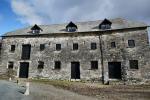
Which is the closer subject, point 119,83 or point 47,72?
point 119,83

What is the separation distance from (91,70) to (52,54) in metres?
7.58

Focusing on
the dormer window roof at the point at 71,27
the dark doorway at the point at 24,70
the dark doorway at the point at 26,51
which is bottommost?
the dark doorway at the point at 24,70

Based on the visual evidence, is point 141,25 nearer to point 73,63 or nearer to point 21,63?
point 73,63

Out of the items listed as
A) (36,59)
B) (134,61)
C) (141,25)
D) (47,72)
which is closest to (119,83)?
(134,61)

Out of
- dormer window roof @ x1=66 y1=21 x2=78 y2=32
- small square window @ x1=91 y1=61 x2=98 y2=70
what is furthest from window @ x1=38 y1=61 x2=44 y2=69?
small square window @ x1=91 y1=61 x2=98 y2=70

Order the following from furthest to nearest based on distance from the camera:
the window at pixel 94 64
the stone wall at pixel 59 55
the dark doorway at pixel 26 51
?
1. the dark doorway at pixel 26 51
2. the stone wall at pixel 59 55
3. the window at pixel 94 64

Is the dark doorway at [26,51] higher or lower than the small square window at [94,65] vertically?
higher

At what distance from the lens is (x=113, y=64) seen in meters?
29.3

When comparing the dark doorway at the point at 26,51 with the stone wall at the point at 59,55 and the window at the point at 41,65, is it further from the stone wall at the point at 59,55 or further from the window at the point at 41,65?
the window at the point at 41,65

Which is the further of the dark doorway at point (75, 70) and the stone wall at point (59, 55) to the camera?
the dark doorway at point (75, 70)

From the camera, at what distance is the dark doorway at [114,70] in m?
28.8

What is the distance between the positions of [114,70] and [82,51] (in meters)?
6.24

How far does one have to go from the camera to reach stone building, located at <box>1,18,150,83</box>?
2838cm

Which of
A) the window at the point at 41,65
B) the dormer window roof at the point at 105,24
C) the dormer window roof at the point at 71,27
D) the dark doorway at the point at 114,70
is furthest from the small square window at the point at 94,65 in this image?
the window at the point at 41,65
